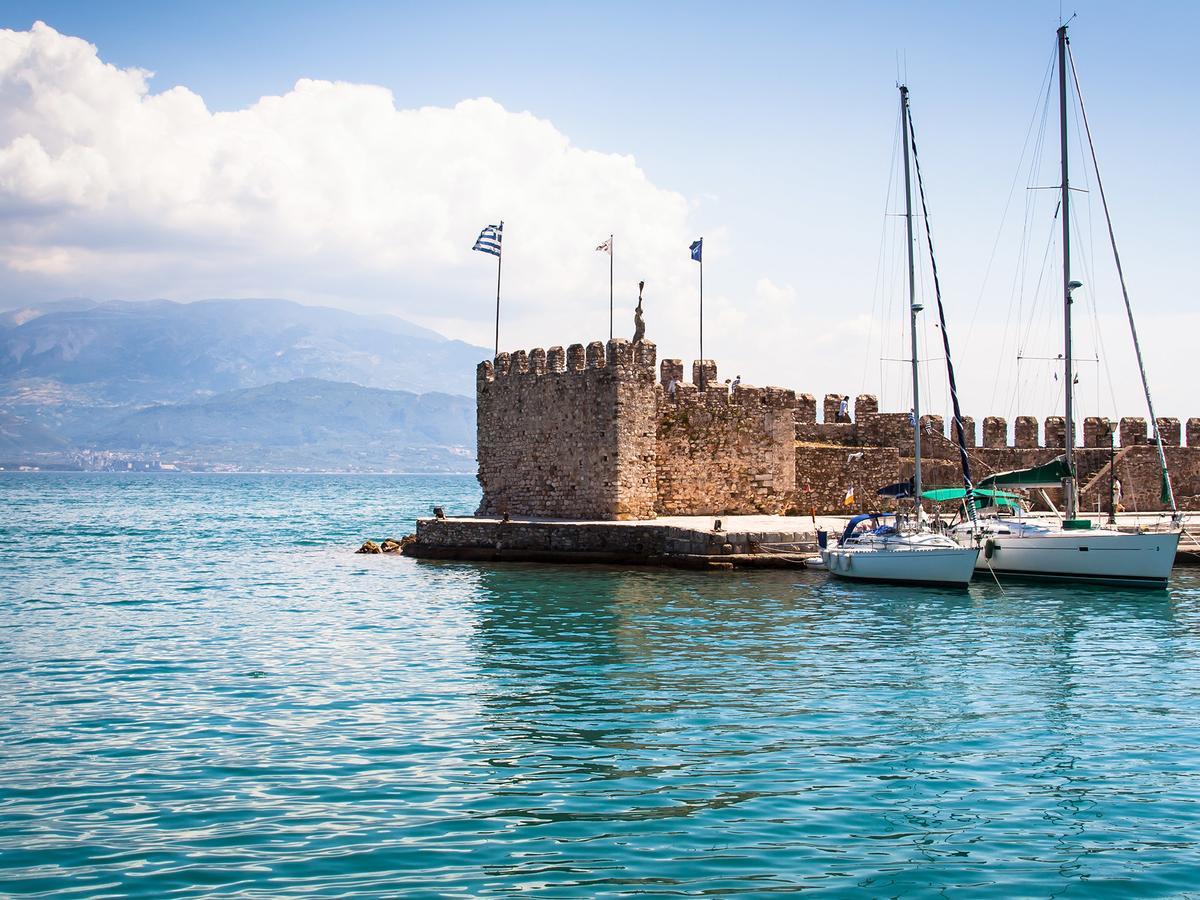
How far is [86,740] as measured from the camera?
10.5 m

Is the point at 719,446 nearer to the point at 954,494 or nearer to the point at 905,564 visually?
the point at 954,494

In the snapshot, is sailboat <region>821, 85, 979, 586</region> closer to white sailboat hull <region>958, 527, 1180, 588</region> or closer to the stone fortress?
white sailboat hull <region>958, 527, 1180, 588</region>

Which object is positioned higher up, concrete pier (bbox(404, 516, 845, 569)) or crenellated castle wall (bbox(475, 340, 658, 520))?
crenellated castle wall (bbox(475, 340, 658, 520))

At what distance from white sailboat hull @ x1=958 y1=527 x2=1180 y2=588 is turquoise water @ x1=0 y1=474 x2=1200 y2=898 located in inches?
91.0

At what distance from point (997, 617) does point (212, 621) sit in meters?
12.3

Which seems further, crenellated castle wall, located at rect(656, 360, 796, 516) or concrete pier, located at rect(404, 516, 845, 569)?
crenellated castle wall, located at rect(656, 360, 796, 516)

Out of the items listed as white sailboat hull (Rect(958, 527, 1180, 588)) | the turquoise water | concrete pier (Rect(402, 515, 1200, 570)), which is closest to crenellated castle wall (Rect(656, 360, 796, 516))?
concrete pier (Rect(402, 515, 1200, 570))

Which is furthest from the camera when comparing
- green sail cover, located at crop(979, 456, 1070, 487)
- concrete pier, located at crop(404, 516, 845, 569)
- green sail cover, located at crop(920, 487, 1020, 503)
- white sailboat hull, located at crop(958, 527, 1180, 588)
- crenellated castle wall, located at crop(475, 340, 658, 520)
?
crenellated castle wall, located at crop(475, 340, 658, 520)

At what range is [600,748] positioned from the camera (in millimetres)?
10094

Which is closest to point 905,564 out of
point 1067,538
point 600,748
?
point 1067,538

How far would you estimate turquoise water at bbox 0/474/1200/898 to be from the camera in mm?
7398

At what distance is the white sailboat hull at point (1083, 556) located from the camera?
2264 centimetres

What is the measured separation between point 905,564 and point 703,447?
22.3ft

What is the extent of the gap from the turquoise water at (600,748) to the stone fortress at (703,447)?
7.33m
